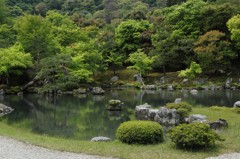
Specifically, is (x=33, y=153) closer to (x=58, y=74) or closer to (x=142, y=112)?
(x=142, y=112)

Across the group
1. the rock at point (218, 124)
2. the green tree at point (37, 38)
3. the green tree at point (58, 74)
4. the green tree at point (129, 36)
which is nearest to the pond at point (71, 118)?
the rock at point (218, 124)

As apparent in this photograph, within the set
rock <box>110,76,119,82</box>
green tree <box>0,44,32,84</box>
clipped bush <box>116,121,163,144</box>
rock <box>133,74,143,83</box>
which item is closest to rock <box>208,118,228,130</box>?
clipped bush <box>116,121,163,144</box>

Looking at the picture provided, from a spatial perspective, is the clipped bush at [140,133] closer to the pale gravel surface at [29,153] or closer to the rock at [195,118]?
the pale gravel surface at [29,153]

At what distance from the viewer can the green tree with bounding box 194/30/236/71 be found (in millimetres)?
41719

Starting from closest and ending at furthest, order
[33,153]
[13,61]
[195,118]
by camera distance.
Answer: [33,153], [195,118], [13,61]

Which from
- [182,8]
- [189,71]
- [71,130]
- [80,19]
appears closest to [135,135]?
[71,130]

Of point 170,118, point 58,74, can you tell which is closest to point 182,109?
point 170,118

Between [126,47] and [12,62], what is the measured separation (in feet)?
65.0

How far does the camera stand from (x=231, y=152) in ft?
34.7

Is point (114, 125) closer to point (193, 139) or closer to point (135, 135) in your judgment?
point (135, 135)

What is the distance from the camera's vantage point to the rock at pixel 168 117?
17.9 metres

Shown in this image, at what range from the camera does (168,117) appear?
1828 centimetres

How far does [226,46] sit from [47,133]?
32.1 meters

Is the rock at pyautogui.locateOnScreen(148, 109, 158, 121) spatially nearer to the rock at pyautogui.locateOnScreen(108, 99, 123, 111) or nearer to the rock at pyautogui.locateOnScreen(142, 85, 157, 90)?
the rock at pyautogui.locateOnScreen(108, 99, 123, 111)
